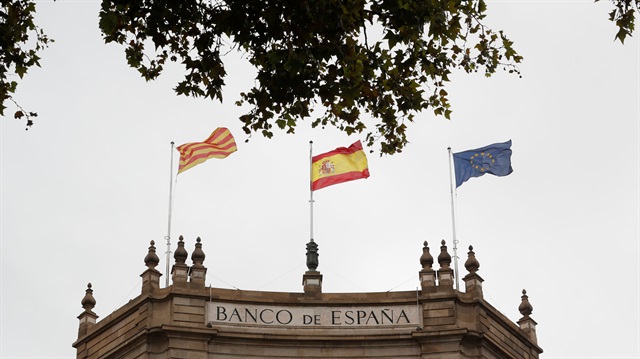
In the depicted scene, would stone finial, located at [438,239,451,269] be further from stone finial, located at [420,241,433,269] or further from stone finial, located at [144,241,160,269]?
stone finial, located at [144,241,160,269]

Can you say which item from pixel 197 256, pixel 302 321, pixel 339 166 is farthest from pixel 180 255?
pixel 339 166

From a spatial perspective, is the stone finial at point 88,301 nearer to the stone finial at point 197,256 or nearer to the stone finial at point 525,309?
the stone finial at point 197,256

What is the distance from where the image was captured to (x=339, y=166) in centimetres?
5084

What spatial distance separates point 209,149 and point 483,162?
398 inches

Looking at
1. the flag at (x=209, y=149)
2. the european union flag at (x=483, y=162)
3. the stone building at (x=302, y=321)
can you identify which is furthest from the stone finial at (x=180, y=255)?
the european union flag at (x=483, y=162)

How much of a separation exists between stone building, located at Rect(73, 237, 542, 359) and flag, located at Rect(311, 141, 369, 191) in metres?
3.85

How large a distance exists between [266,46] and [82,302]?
29.9 m

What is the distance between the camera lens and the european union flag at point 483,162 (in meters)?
51.3

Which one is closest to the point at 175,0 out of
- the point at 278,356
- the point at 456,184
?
the point at 278,356

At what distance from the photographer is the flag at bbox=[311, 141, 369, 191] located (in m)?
50.5

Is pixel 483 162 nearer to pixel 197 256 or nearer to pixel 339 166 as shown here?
pixel 339 166

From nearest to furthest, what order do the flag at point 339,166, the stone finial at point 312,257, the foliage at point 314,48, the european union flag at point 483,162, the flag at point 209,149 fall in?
the foliage at point 314,48, the stone finial at point 312,257, the flag at point 339,166, the flag at point 209,149, the european union flag at point 483,162

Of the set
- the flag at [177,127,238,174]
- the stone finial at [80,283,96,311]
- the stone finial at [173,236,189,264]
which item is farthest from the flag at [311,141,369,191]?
the stone finial at [80,283,96,311]

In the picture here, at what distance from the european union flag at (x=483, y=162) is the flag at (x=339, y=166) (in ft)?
12.0
